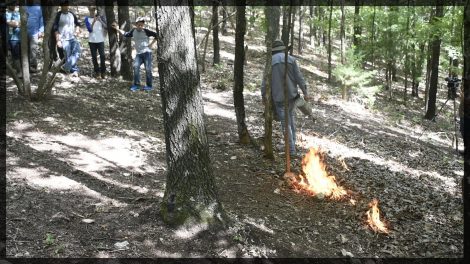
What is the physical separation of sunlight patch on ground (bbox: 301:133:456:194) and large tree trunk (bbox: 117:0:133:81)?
6.15m

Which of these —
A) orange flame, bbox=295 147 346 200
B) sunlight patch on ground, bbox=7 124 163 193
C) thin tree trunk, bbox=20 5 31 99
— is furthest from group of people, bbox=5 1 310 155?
orange flame, bbox=295 147 346 200

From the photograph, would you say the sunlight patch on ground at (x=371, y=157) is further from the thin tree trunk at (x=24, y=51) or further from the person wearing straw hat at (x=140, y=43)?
the thin tree trunk at (x=24, y=51)

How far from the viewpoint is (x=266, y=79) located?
7.52 metres

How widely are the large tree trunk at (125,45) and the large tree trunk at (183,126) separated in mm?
8635

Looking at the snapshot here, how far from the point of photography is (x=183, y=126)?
4727mm

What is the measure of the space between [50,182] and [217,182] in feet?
8.48

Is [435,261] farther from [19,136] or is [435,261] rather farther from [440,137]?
[440,137]

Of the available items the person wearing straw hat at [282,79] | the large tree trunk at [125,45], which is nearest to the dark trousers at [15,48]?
the large tree trunk at [125,45]

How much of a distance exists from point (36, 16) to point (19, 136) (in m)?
5.36

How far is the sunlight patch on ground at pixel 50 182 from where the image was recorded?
5797mm

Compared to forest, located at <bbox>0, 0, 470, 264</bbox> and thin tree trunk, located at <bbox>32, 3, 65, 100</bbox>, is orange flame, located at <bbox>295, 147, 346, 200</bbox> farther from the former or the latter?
thin tree trunk, located at <bbox>32, 3, 65, 100</bbox>

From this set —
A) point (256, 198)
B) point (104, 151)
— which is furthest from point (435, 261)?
point (104, 151)

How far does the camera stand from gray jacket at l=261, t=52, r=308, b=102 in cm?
772

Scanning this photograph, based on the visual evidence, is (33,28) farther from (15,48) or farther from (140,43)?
(140,43)
